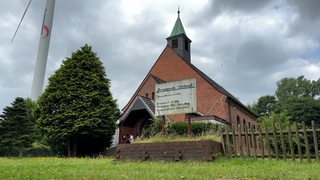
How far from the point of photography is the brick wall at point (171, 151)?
41.5 ft

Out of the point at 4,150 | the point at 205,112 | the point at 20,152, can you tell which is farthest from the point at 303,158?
the point at 4,150

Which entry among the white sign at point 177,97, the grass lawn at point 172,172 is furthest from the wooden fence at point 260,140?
the white sign at point 177,97

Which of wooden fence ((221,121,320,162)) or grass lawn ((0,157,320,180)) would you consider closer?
grass lawn ((0,157,320,180))

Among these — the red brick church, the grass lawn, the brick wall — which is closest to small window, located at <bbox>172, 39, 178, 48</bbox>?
the red brick church

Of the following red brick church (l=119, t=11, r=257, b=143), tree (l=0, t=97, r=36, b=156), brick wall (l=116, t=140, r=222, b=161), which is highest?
red brick church (l=119, t=11, r=257, b=143)

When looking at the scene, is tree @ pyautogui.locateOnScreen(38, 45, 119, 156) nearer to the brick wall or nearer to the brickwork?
the brickwork

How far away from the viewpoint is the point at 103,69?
2734cm

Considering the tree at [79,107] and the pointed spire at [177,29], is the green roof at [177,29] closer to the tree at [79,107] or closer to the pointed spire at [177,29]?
the pointed spire at [177,29]

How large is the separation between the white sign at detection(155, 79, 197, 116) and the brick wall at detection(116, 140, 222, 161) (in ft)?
8.92

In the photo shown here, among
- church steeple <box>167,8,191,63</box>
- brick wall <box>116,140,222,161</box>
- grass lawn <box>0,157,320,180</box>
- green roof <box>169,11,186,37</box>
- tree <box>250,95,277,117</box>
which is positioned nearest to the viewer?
grass lawn <box>0,157,320,180</box>

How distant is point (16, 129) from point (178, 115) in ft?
50.1

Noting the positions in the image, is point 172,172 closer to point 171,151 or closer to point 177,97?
point 171,151

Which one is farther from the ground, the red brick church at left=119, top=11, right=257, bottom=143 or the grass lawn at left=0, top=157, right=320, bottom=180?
the red brick church at left=119, top=11, right=257, bottom=143

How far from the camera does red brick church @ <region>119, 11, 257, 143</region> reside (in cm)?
3130
